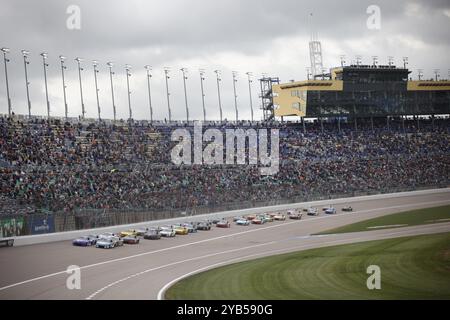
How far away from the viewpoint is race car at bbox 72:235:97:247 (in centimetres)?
4847

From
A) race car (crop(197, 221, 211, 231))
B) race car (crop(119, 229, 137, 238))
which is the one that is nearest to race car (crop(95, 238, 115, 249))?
race car (crop(119, 229, 137, 238))

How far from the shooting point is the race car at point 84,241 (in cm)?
4847

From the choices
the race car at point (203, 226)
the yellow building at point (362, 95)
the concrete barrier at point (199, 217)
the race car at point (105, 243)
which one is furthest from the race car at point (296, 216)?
the yellow building at point (362, 95)

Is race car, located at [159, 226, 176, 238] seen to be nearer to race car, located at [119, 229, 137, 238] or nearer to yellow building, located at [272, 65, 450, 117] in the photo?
race car, located at [119, 229, 137, 238]

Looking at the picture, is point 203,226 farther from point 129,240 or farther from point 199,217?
point 129,240

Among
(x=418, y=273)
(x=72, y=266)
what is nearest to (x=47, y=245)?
(x=72, y=266)

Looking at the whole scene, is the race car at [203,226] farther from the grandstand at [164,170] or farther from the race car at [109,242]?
the race car at [109,242]

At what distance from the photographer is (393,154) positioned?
335 ft

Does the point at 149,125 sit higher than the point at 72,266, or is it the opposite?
the point at 149,125

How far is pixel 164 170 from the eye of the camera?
73812 millimetres

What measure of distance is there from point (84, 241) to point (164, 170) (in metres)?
26.2

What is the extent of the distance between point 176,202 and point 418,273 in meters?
36.2

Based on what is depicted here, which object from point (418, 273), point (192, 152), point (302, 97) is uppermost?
point (302, 97)

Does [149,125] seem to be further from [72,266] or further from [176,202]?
[72,266]
